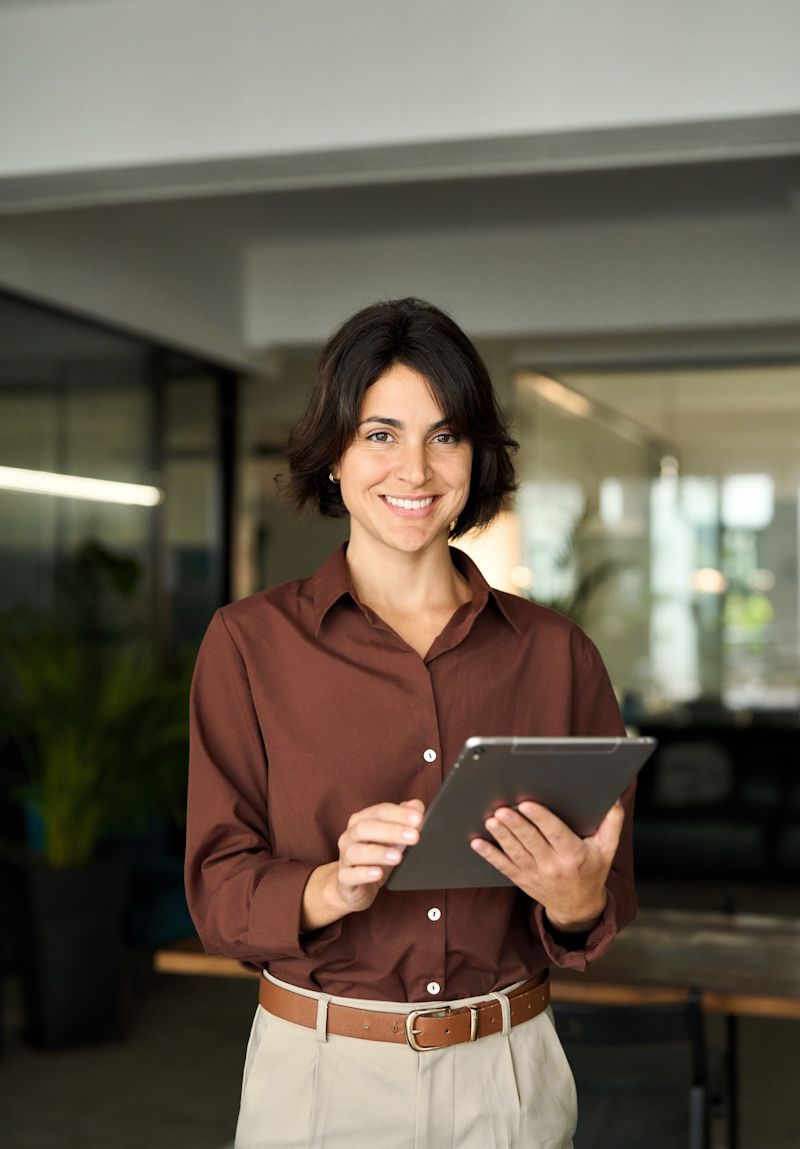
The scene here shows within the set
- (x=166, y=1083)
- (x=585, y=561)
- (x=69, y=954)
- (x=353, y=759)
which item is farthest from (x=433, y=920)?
(x=585, y=561)

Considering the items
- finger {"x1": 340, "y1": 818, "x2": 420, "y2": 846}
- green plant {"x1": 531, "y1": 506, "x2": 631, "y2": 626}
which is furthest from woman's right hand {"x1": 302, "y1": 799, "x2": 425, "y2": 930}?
green plant {"x1": 531, "y1": 506, "x2": 631, "y2": 626}

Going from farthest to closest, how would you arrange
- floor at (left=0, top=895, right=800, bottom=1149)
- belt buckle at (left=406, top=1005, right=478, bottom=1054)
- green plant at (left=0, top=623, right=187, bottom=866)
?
green plant at (left=0, top=623, right=187, bottom=866) → floor at (left=0, top=895, right=800, bottom=1149) → belt buckle at (left=406, top=1005, right=478, bottom=1054)

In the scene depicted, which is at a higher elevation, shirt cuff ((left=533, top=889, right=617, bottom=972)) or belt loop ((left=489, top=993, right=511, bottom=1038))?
shirt cuff ((left=533, top=889, right=617, bottom=972))

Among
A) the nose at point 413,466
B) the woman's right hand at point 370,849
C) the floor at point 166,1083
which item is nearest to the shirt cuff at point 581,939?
the woman's right hand at point 370,849

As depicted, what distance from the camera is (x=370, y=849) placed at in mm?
1397

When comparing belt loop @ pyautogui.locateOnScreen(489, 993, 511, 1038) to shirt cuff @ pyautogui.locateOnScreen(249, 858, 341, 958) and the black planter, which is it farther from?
the black planter

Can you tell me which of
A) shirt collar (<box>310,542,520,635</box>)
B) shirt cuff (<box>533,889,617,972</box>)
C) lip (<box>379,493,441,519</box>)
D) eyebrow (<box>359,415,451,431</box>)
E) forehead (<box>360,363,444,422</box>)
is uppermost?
forehead (<box>360,363,444,422</box>)

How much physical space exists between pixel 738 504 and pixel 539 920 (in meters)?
6.90

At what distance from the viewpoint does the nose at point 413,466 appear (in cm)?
163

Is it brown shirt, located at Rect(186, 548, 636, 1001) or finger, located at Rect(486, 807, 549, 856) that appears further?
brown shirt, located at Rect(186, 548, 636, 1001)

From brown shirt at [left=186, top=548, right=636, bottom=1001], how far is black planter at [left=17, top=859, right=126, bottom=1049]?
342 centimetres

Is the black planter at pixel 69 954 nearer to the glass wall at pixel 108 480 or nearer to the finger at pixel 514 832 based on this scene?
the glass wall at pixel 108 480

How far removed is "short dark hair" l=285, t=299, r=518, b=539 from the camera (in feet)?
5.44

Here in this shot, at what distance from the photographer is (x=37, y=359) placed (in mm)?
5883
